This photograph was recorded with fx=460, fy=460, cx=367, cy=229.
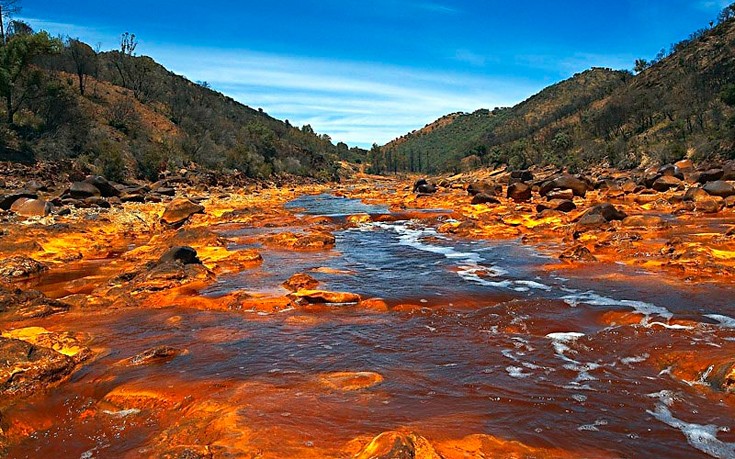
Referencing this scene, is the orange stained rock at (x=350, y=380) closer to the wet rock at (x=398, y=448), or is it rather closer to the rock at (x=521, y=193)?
the wet rock at (x=398, y=448)

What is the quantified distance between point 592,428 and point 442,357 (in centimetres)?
243

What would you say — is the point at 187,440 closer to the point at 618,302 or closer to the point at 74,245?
the point at 618,302

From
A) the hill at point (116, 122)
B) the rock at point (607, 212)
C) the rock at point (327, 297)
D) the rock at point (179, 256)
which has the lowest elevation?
the rock at point (327, 297)

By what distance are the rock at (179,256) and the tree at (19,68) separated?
92.6 ft

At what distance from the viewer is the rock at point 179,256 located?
12117 mm

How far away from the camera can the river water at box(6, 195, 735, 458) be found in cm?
470

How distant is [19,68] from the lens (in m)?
33.1

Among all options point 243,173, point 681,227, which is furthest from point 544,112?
point 681,227

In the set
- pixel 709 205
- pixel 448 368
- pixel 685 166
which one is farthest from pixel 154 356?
pixel 685 166

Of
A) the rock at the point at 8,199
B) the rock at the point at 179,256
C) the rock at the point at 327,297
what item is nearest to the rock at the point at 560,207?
the rock at the point at 327,297

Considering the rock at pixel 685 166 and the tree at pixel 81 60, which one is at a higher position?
the tree at pixel 81 60

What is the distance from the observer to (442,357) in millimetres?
6902

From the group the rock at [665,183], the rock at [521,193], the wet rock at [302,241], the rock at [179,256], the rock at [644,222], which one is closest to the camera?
the rock at [179,256]

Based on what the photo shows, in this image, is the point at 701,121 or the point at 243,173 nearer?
the point at 701,121
